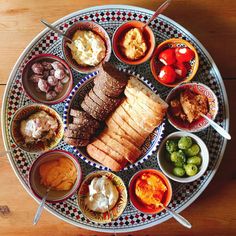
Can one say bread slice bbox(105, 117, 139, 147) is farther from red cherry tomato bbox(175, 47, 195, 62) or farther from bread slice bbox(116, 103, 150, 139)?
red cherry tomato bbox(175, 47, 195, 62)

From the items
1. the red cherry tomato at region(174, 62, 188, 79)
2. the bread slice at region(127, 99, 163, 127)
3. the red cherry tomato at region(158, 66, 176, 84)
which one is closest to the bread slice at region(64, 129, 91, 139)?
the bread slice at region(127, 99, 163, 127)

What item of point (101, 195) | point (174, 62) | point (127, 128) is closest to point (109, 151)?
point (127, 128)

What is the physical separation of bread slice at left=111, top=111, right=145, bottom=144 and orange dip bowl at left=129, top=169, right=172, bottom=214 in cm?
20

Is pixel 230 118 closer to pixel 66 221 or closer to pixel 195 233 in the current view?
pixel 195 233

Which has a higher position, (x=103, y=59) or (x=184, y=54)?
(x=184, y=54)

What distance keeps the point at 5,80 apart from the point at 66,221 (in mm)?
958

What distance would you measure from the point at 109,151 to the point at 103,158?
0.05 meters

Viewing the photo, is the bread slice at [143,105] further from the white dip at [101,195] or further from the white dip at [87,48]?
the white dip at [101,195]

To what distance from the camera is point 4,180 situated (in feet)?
8.34

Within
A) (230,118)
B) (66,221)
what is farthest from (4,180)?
(230,118)

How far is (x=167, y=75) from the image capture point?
2.34 m

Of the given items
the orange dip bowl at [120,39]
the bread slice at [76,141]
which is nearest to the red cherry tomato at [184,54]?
the orange dip bowl at [120,39]

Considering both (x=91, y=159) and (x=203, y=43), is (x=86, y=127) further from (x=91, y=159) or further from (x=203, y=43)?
(x=203, y=43)

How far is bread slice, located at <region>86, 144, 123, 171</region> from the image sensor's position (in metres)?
2.31
